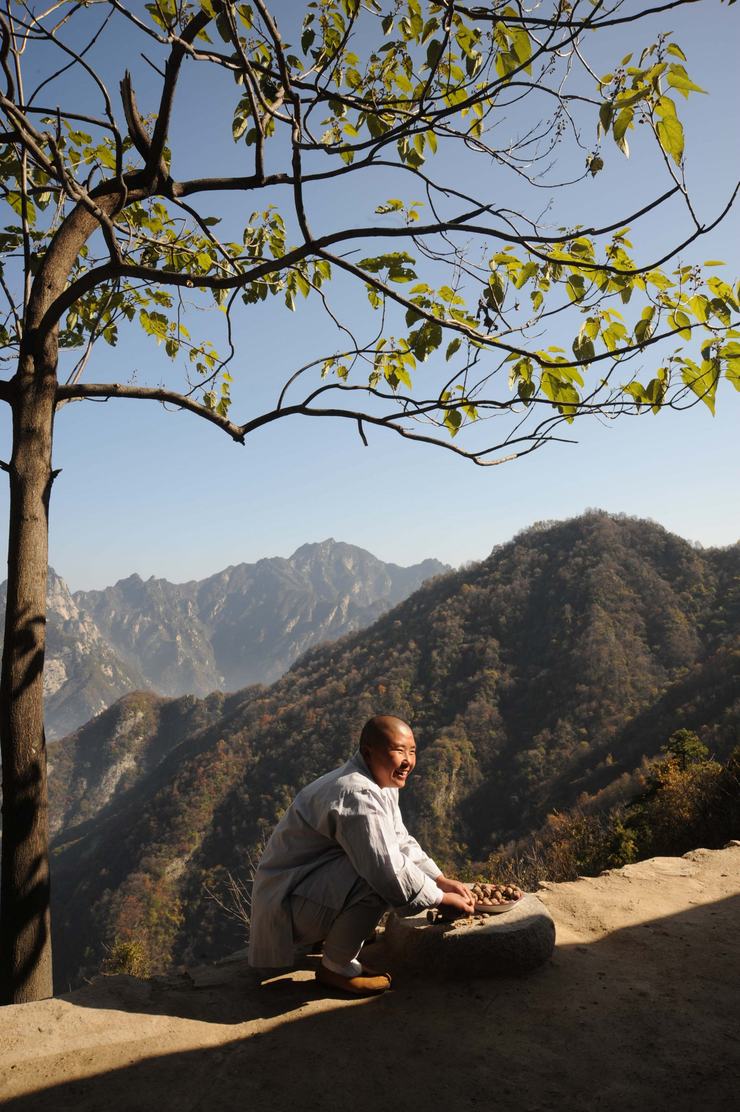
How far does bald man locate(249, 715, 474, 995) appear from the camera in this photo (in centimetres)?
256

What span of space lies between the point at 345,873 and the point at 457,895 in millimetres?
496

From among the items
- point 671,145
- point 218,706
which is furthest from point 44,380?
point 218,706

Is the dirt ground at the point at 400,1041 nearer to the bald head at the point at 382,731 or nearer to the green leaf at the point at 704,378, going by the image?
the bald head at the point at 382,731

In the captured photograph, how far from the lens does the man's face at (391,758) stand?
9.04 feet

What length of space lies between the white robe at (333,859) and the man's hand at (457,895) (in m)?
0.10

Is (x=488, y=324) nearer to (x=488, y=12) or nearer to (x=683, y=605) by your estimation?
(x=488, y=12)

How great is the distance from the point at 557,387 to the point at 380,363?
50.2 inches

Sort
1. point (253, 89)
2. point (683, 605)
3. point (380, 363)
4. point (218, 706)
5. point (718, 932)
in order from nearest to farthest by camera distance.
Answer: point (253, 89)
point (718, 932)
point (380, 363)
point (683, 605)
point (218, 706)

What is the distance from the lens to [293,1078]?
2137 mm

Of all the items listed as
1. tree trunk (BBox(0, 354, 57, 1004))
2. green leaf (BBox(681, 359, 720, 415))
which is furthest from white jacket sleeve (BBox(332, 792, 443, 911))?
green leaf (BBox(681, 359, 720, 415))

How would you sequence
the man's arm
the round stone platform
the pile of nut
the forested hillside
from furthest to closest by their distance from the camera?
the forested hillside < the pile of nut < the man's arm < the round stone platform

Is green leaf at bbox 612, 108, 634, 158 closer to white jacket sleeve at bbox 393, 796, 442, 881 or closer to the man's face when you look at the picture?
the man's face

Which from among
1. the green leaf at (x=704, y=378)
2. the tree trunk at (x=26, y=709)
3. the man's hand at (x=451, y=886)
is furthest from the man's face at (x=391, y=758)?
the green leaf at (x=704, y=378)

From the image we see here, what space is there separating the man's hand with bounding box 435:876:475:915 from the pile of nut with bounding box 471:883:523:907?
105 millimetres
